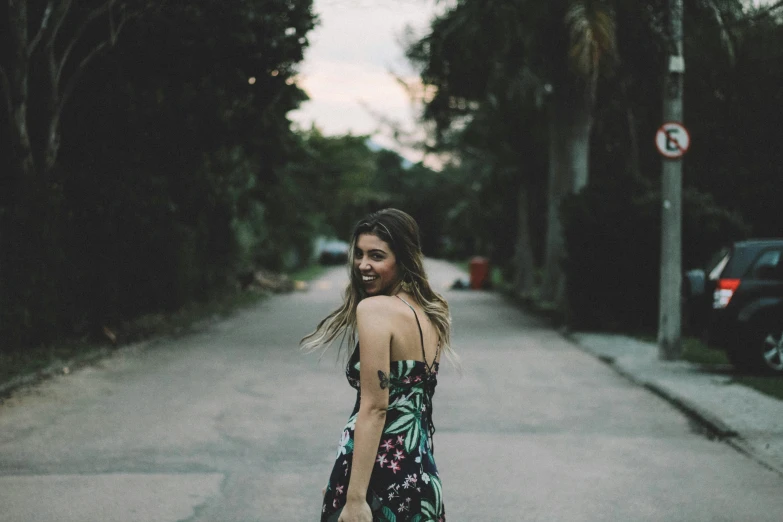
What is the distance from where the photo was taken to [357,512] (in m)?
3.12

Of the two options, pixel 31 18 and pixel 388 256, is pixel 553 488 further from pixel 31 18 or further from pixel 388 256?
pixel 31 18

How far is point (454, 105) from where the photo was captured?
2964 centimetres

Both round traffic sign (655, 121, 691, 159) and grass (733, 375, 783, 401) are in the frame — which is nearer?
grass (733, 375, 783, 401)

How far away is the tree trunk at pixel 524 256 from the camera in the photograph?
31.9 m

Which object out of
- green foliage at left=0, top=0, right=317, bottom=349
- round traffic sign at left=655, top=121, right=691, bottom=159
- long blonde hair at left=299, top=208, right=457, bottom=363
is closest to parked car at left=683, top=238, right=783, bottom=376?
round traffic sign at left=655, top=121, right=691, bottom=159

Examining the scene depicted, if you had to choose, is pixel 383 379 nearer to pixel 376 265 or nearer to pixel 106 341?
pixel 376 265

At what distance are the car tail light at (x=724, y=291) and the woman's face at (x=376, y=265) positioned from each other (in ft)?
33.4

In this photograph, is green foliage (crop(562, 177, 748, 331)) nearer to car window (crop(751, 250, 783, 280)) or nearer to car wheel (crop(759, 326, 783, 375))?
car window (crop(751, 250, 783, 280))

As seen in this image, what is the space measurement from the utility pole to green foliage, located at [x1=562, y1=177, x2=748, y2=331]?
407 cm

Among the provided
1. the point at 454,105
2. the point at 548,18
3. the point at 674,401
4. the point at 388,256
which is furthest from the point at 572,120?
the point at 388,256

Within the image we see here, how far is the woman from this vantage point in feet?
10.3

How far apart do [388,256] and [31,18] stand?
13.9m

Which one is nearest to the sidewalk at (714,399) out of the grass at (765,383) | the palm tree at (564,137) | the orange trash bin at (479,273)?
the grass at (765,383)

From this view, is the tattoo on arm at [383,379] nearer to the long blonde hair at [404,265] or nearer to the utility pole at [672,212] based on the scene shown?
the long blonde hair at [404,265]
